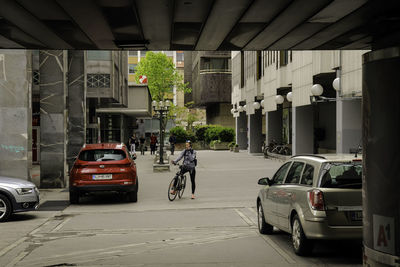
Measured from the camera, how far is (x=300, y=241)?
9047 mm

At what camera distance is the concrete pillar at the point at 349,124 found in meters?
23.9

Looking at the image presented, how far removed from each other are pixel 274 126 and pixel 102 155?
101ft

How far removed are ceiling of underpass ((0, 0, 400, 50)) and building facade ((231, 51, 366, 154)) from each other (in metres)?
13.7

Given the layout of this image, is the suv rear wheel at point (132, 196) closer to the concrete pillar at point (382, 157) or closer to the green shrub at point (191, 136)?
the concrete pillar at point (382, 157)

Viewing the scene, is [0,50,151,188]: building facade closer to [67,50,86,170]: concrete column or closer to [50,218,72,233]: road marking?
[67,50,86,170]: concrete column

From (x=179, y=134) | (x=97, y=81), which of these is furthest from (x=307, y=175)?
(x=179, y=134)

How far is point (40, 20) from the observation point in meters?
7.94

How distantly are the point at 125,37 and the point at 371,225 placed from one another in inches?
188

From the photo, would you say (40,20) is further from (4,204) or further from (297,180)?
(4,204)

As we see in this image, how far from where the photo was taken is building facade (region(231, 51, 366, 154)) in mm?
23859

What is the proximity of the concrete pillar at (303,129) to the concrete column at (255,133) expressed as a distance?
17.7 meters

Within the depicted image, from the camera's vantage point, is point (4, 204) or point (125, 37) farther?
point (4, 204)

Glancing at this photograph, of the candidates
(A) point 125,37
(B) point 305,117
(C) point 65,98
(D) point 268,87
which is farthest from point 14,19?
(D) point 268,87

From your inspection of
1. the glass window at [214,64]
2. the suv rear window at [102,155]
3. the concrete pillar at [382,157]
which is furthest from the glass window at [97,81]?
the glass window at [214,64]
